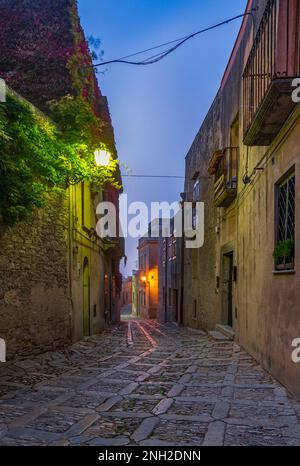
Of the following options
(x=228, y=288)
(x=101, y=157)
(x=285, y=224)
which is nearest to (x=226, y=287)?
(x=228, y=288)

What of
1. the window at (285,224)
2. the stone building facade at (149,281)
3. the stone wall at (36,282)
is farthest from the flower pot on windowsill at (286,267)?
the stone building facade at (149,281)

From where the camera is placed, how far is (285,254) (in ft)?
17.7

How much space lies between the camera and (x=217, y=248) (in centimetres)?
1217

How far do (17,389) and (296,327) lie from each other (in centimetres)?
343

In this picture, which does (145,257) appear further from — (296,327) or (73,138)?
(296,327)

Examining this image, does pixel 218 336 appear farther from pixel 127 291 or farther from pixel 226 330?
pixel 127 291

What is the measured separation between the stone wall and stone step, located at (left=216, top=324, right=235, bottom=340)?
3.51m

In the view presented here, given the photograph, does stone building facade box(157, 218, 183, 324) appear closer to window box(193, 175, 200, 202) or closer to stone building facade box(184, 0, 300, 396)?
window box(193, 175, 200, 202)

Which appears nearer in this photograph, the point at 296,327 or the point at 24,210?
the point at 296,327

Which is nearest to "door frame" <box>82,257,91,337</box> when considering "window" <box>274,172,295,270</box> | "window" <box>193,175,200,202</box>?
"window" <box>193,175,200,202</box>

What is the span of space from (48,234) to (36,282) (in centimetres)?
100

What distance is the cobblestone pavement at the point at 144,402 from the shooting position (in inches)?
145

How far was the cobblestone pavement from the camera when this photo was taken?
3.67 metres
